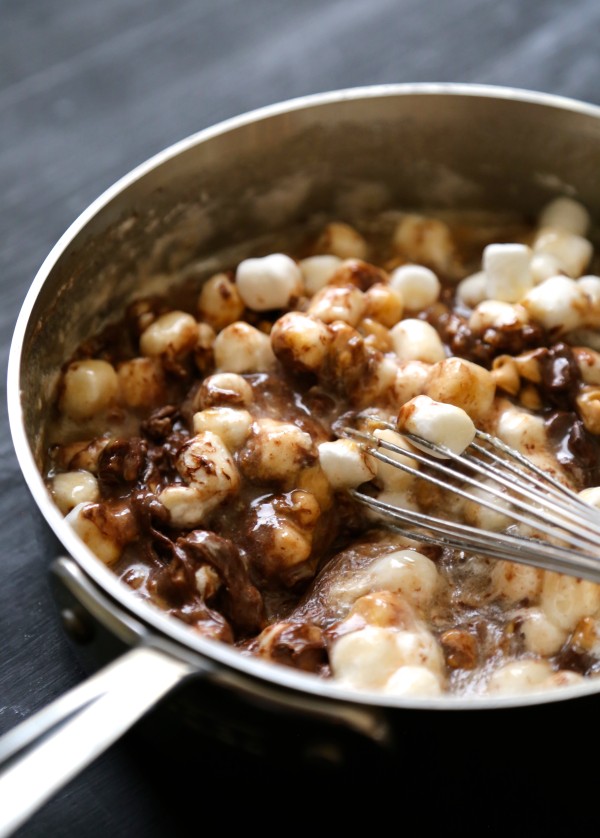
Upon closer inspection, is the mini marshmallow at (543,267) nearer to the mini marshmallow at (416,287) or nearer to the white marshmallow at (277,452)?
the mini marshmallow at (416,287)

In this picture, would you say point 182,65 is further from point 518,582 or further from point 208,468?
point 518,582

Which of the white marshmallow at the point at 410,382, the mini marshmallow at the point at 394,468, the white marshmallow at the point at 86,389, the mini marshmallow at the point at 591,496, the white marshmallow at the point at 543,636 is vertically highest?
the white marshmallow at the point at 86,389

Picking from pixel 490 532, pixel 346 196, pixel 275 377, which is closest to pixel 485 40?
Answer: pixel 346 196

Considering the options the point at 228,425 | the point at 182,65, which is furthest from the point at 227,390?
the point at 182,65

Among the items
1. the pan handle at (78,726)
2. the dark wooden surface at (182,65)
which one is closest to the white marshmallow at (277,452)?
the pan handle at (78,726)

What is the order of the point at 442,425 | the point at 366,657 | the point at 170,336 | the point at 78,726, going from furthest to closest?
the point at 170,336, the point at 442,425, the point at 366,657, the point at 78,726

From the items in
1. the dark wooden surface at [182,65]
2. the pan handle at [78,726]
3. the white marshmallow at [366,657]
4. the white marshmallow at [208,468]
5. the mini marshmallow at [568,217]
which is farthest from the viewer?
the dark wooden surface at [182,65]
